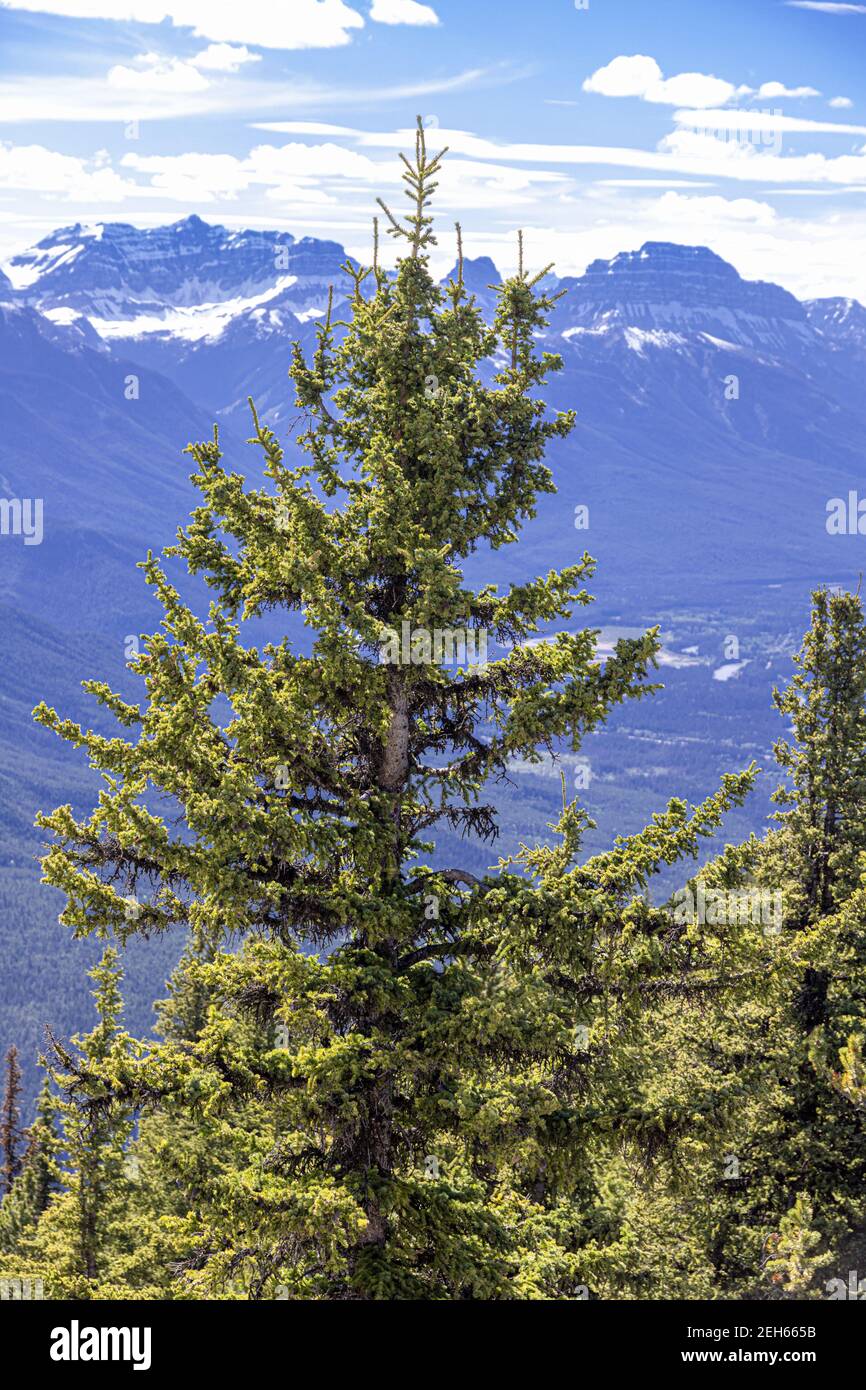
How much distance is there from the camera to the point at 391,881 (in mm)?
14891

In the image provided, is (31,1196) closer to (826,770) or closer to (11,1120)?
(11,1120)

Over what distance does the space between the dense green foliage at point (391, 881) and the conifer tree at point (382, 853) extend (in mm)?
46

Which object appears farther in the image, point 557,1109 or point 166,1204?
point 166,1204

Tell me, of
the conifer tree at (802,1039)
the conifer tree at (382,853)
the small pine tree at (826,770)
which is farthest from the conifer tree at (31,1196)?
the conifer tree at (382,853)

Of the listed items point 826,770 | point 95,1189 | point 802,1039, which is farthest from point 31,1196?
point 826,770

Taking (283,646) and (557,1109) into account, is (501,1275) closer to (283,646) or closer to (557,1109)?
(557,1109)

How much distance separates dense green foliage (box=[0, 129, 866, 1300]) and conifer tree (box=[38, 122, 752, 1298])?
0.05 metres

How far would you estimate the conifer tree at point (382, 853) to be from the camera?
13109mm

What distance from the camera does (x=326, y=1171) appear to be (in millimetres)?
14320

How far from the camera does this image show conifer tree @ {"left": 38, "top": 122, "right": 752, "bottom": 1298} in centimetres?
1311

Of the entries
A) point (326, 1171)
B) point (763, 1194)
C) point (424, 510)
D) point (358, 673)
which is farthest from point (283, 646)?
point (763, 1194)

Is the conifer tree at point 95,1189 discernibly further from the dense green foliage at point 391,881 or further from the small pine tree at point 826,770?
the small pine tree at point 826,770
